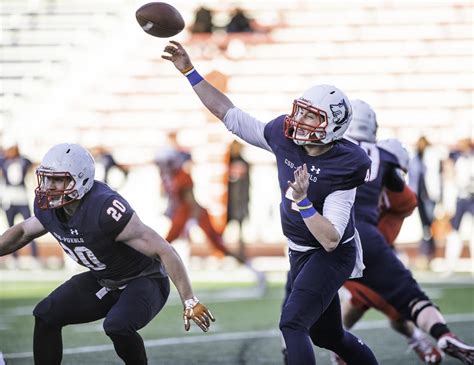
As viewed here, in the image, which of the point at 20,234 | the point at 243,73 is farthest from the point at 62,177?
the point at 243,73

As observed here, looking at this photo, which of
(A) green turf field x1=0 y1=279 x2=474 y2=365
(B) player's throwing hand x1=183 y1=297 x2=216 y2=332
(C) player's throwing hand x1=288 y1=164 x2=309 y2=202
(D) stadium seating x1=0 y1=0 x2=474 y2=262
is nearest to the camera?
(C) player's throwing hand x1=288 y1=164 x2=309 y2=202

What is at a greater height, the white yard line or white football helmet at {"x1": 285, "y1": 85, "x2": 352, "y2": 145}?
white football helmet at {"x1": 285, "y1": 85, "x2": 352, "y2": 145}

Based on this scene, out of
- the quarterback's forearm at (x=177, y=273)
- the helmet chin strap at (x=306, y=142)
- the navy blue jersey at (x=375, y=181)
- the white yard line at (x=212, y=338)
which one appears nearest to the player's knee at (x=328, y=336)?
the quarterback's forearm at (x=177, y=273)

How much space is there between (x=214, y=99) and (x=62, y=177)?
2.78ft

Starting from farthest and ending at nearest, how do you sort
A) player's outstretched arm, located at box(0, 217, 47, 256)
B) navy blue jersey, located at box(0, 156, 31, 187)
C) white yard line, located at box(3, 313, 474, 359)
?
navy blue jersey, located at box(0, 156, 31, 187)
white yard line, located at box(3, 313, 474, 359)
player's outstretched arm, located at box(0, 217, 47, 256)

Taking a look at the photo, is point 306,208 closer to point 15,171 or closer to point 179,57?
point 179,57

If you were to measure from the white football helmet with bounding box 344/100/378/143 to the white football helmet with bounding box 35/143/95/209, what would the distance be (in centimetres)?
171

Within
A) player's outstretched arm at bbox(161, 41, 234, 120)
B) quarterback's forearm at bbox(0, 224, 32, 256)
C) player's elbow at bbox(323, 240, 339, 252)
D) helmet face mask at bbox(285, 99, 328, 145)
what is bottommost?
quarterback's forearm at bbox(0, 224, 32, 256)

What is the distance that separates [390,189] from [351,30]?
12.5 m

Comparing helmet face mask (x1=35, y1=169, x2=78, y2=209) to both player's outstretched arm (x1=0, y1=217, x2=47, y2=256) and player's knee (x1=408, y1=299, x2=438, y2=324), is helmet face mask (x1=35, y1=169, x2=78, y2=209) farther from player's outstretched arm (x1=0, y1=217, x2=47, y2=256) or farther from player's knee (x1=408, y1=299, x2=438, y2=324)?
player's knee (x1=408, y1=299, x2=438, y2=324)

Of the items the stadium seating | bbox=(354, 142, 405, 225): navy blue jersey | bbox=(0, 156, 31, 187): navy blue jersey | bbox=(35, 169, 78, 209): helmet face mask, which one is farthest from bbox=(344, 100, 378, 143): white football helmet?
the stadium seating

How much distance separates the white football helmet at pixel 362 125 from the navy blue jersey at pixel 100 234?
1547mm

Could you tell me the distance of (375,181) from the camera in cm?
586

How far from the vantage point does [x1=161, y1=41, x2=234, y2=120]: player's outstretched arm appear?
16.8 feet
